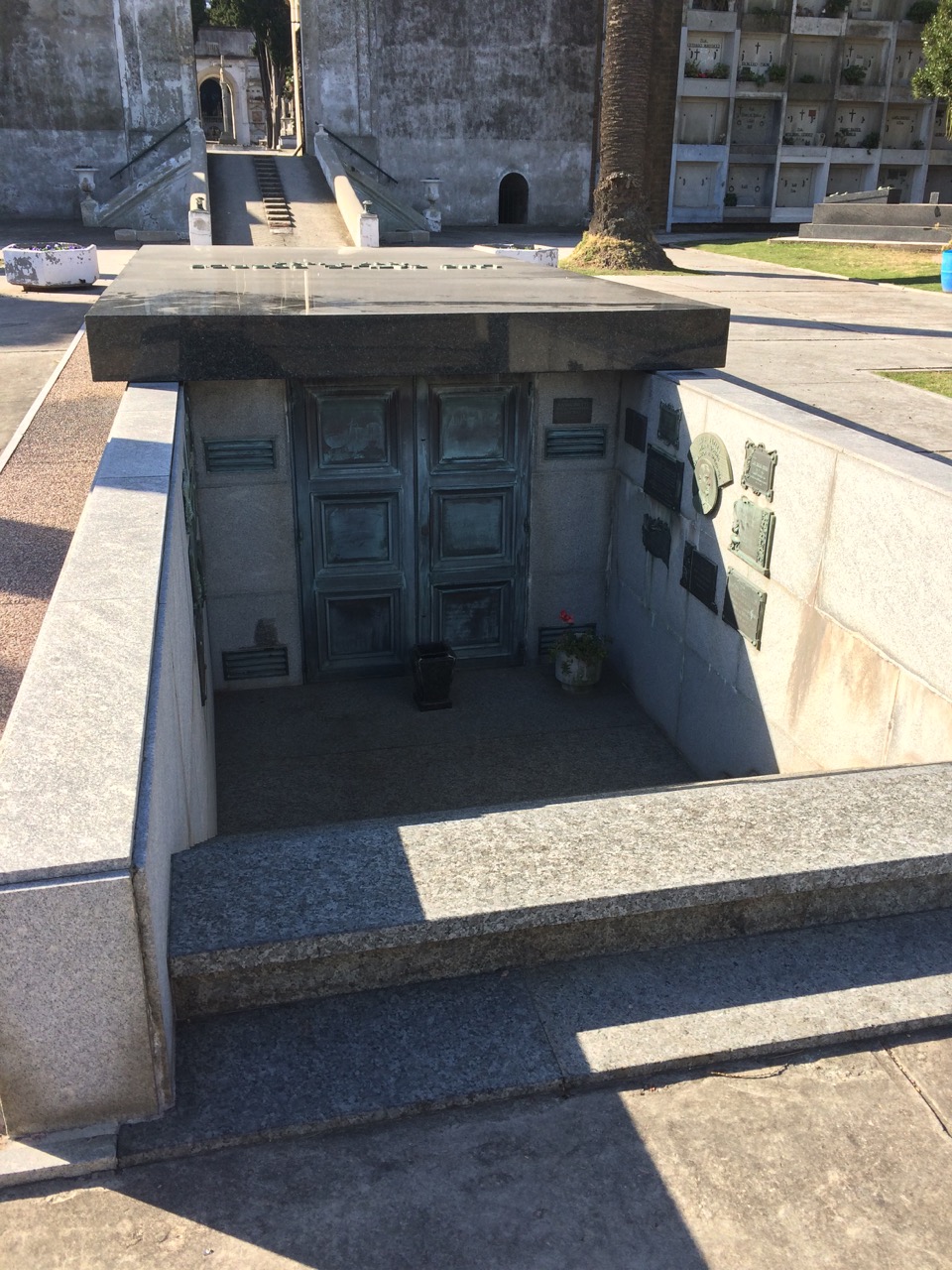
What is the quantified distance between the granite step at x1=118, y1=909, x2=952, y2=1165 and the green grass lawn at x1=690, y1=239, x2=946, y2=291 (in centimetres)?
1876

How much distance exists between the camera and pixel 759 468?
268 inches

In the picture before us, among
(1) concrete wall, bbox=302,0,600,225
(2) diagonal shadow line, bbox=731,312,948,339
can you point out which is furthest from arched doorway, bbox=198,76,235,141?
(2) diagonal shadow line, bbox=731,312,948,339

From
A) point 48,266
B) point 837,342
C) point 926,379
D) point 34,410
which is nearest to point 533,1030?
point 34,410

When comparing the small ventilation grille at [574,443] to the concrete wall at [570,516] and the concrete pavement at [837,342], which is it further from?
the concrete pavement at [837,342]

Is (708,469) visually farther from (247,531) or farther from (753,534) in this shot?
(247,531)

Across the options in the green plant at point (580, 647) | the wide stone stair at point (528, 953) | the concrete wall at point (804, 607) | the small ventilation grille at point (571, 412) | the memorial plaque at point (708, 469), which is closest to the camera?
the wide stone stair at point (528, 953)

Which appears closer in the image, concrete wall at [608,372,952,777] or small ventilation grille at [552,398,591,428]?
concrete wall at [608,372,952,777]

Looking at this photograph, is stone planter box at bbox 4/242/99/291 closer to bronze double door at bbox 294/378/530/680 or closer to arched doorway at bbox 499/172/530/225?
bronze double door at bbox 294/378/530/680

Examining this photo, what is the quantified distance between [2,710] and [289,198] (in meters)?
30.1

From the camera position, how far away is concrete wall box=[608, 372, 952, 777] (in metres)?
5.38

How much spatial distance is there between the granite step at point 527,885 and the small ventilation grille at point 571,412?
536cm

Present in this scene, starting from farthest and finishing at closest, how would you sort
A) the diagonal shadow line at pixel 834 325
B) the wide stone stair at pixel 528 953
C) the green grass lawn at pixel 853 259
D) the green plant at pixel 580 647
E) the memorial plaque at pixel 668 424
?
1. the green grass lawn at pixel 853 259
2. the diagonal shadow line at pixel 834 325
3. the green plant at pixel 580 647
4. the memorial plaque at pixel 668 424
5. the wide stone stair at pixel 528 953

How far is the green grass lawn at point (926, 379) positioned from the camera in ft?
30.9

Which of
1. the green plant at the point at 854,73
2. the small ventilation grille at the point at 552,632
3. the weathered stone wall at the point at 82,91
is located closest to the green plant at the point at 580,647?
the small ventilation grille at the point at 552,632
